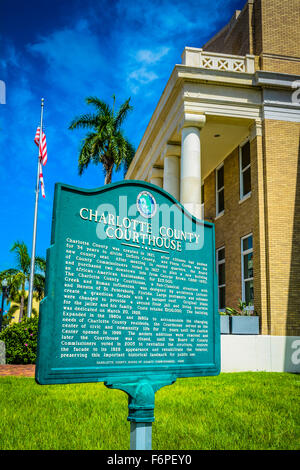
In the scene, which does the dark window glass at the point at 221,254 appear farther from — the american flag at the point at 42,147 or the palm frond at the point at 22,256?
the palm frond at the point at 22,256

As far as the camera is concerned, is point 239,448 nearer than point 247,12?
Yes

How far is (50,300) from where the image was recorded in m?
3.52

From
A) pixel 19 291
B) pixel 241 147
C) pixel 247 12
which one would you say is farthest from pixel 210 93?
pixel 19 291

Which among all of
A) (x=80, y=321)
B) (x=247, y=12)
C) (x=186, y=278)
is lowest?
(x=80, y=321)

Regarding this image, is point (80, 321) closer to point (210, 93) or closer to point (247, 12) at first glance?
point (210, 93)

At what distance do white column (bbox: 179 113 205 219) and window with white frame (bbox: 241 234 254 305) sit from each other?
10.6 ft

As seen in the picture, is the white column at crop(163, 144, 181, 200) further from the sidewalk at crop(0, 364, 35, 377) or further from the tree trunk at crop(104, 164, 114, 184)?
the tree trunk at crop(104, 164, 114, 184)

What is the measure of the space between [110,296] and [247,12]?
54.9 ft

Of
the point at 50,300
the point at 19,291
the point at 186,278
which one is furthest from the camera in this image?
the point at 19,291

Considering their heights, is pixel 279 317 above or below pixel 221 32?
below

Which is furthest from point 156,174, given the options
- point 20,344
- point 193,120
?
point 20,344

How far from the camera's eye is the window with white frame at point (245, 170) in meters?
17.2

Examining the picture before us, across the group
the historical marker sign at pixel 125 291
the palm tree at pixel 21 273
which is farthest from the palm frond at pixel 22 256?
the historical marker sign at pixel 125 291

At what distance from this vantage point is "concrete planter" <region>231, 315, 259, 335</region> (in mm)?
13031
